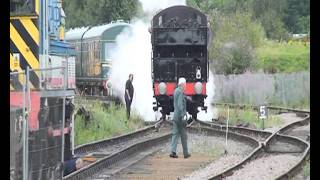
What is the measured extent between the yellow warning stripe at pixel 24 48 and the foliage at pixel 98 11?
120 feet

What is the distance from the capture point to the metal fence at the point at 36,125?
Answer: 266 inches

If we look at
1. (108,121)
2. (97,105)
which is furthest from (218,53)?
(108,121)

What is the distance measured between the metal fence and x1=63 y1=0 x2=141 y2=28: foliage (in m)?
37.2

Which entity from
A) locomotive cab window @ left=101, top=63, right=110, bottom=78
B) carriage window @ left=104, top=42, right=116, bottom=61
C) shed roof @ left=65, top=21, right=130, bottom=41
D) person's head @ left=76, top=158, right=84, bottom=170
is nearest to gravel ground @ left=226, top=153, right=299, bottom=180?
person's head @ left=76, top=158, right=84, bottom=170

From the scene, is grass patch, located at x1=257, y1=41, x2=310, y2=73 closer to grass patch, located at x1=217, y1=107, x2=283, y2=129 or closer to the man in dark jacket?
grass patch, located at x1=217, y1=107, x2=283, y2=129

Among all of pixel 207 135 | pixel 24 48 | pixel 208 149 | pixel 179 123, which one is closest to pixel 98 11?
pixel 207 135

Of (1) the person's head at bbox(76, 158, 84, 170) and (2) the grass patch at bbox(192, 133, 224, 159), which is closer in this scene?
(1) the person's head at bbox(76, 158, 84, 170)

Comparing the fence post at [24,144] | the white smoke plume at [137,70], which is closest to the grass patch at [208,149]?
the fence post at [24,144]

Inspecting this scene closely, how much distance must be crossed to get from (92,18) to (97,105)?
29525 mm

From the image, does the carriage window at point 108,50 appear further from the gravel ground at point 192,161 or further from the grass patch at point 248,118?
the gravel ground at point 192,161

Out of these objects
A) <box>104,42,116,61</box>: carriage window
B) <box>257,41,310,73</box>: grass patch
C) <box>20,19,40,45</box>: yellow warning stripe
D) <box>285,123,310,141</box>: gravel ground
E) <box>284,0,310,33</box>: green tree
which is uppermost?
<box>284,0,310,33</box>: green tree

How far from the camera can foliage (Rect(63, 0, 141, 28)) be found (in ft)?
153

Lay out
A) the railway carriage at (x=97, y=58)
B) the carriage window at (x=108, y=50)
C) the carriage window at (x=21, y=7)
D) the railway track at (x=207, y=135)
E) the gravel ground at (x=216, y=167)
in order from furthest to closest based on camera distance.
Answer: the carriage window at (x=108, y=50), the railway carriage at (x=97, y=58), the railway track at (x=207, y=135), the gravel ground at (x=216, y=167), the carriage window at (x=21, y=7)

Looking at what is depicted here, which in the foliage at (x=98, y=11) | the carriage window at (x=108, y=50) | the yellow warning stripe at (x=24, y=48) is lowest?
the yellow warning stripe at (x=24, y=48)
